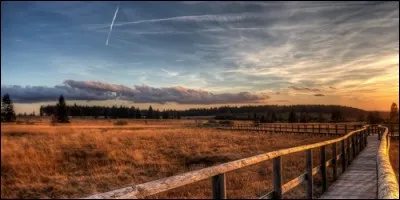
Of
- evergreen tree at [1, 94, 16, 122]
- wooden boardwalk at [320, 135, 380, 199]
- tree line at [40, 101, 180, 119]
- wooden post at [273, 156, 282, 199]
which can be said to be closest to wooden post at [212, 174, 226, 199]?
wooden post at [273, 156, 282, 199]

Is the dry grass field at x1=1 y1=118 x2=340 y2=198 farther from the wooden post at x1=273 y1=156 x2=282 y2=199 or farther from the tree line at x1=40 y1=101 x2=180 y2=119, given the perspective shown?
the tree line at x1=40 y1=101 x2=180 y2=119

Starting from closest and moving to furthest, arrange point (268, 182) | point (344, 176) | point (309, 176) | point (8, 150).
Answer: point (309, 176) < point (344, 176) < point (268, 182) < point (8, 150)

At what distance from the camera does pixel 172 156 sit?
21.1 m

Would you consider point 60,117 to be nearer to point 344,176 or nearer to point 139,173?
point 139,173

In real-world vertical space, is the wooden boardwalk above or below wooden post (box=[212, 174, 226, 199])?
below

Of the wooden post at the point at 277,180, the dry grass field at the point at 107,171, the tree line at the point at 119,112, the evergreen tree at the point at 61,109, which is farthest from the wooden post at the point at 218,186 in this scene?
the tree line at the point at 119,112

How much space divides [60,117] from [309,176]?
90662mm

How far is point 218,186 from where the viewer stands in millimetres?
4070

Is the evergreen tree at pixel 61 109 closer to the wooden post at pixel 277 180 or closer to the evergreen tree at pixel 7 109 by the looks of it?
the evergreen tree at pixel 7 109

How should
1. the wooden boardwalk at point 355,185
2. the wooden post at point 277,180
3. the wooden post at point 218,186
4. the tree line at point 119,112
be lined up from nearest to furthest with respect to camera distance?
the wooden post at point 218,186 < the wooden post at point 277,180 < the wooden boardwalk at point 355,185 < the tree line at point 119,112

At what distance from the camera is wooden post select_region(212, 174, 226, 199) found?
404 centimetres

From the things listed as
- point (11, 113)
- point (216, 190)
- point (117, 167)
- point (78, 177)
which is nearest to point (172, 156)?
point (117, 167)

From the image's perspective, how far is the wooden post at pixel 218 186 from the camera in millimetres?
4035

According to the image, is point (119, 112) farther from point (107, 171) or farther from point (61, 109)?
point (107, 171)
